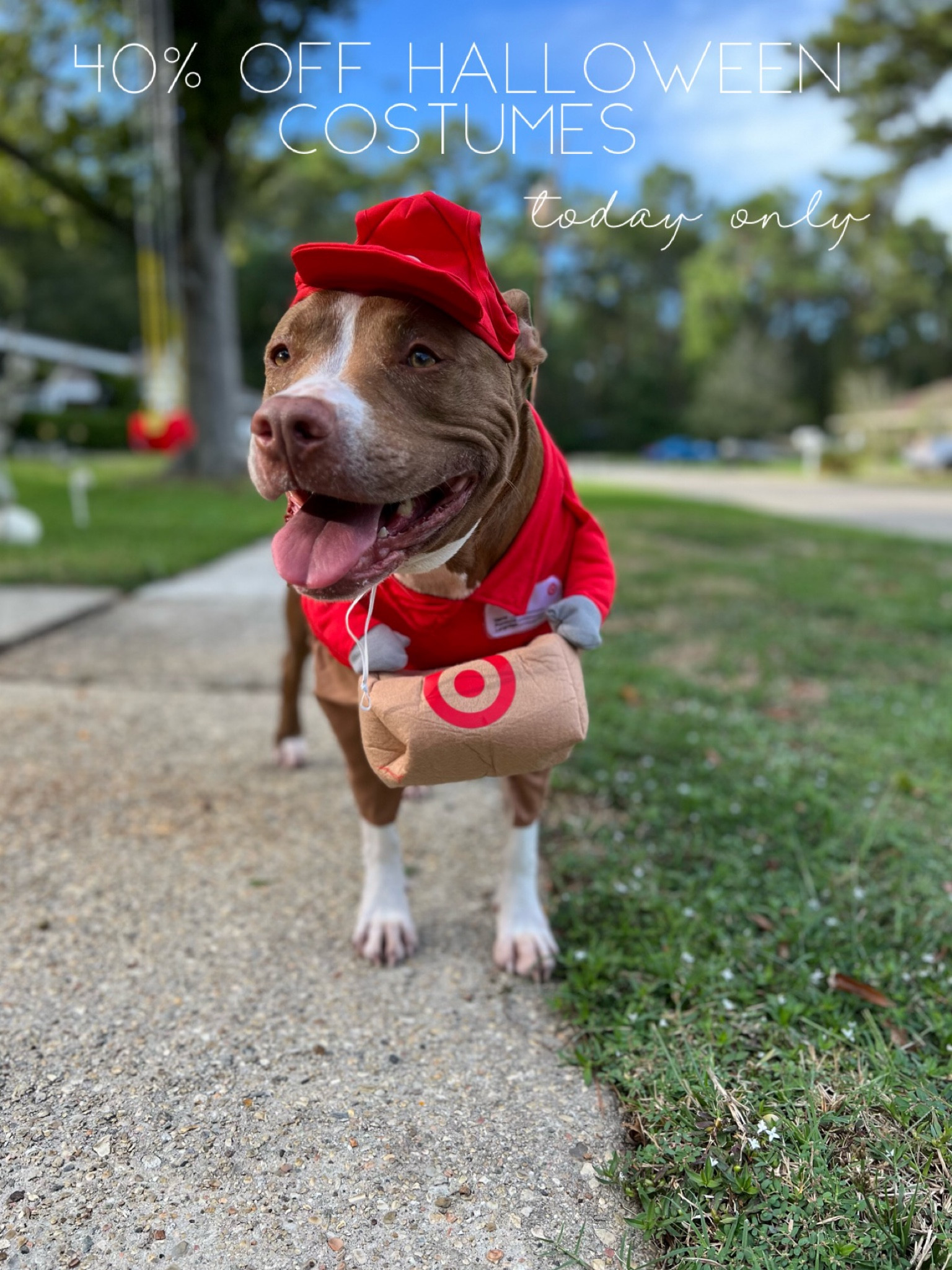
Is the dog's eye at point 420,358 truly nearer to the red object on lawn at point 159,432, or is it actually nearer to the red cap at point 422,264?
the red cap at point 422,264

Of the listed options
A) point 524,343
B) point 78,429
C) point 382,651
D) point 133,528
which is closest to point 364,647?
point 382,651

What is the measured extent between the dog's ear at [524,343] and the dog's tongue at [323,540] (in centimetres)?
47

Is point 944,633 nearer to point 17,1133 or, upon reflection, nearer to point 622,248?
point 17,1133

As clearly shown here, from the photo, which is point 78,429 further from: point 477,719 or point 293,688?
point 477,719

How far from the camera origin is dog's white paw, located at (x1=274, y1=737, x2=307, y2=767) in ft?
11.2

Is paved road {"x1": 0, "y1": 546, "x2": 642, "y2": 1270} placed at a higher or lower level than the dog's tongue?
lower

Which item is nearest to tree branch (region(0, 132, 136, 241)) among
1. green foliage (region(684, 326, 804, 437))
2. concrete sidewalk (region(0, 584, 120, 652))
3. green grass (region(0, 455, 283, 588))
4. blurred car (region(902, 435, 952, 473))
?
green grass (region(0, 455, 283, 588))

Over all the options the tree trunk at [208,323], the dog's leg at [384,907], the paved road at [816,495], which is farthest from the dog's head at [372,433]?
the tree trunk at [208,323]

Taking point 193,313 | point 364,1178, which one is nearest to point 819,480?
point 193,313

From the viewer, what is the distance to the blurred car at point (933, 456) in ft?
94.2

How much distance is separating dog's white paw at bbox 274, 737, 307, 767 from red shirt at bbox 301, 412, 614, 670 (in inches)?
52.3

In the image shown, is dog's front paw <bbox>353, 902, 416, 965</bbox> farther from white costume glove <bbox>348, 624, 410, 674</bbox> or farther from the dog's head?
the dog's head

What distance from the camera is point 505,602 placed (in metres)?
2.04

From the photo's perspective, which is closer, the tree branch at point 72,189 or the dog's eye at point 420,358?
the dog's eye at point 420,358
